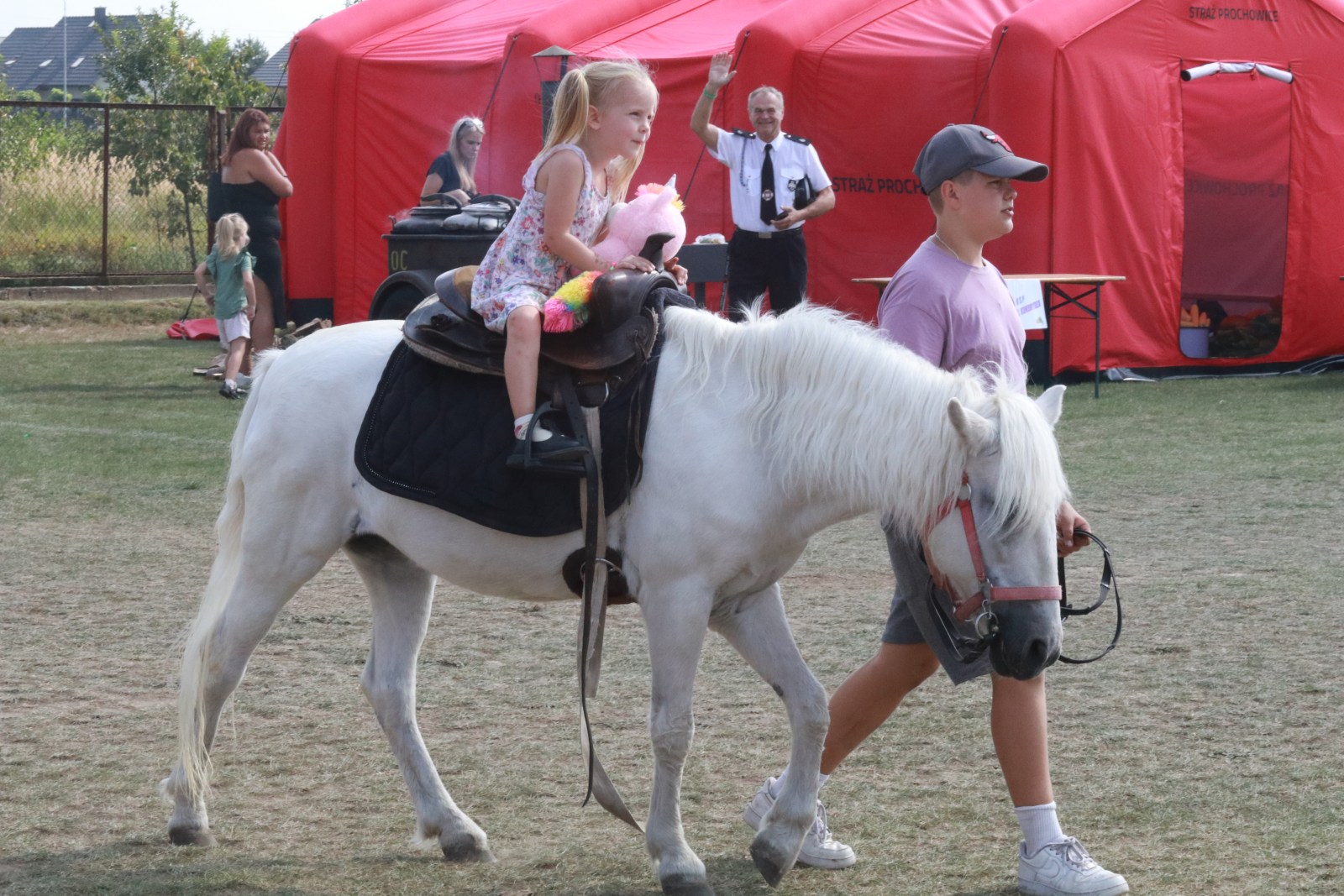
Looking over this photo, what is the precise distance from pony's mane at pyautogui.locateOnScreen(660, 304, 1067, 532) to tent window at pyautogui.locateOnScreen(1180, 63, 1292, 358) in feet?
36.2

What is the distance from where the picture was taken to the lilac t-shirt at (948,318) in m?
3.64

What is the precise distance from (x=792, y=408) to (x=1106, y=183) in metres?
10.4

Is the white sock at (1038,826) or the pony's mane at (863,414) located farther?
the white sock at (1038,826)

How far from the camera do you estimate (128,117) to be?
2389 centimetres

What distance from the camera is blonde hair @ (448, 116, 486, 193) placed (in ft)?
40.7

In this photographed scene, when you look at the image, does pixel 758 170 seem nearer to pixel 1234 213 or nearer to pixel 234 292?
pixel 234 292

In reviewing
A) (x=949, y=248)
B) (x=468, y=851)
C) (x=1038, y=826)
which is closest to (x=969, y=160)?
(x=949, y=248)

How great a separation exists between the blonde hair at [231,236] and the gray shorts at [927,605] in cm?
1022

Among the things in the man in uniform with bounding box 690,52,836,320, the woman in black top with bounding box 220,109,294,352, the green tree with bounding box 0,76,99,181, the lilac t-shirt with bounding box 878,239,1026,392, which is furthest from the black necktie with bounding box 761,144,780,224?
the green tree with bounding box 0,76,99,181

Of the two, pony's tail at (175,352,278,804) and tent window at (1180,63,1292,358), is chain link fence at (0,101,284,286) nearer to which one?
tent window at (1180,63,1292,358)

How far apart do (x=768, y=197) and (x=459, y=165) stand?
2601 mm

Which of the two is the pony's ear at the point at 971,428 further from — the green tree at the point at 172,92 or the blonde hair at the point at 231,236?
the green tree at the point at 172,92

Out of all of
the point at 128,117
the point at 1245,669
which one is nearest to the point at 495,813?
the point at 1245,669

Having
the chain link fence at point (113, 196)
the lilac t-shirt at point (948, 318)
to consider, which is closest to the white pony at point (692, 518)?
the lilac t-shirt at point (948, 318)
